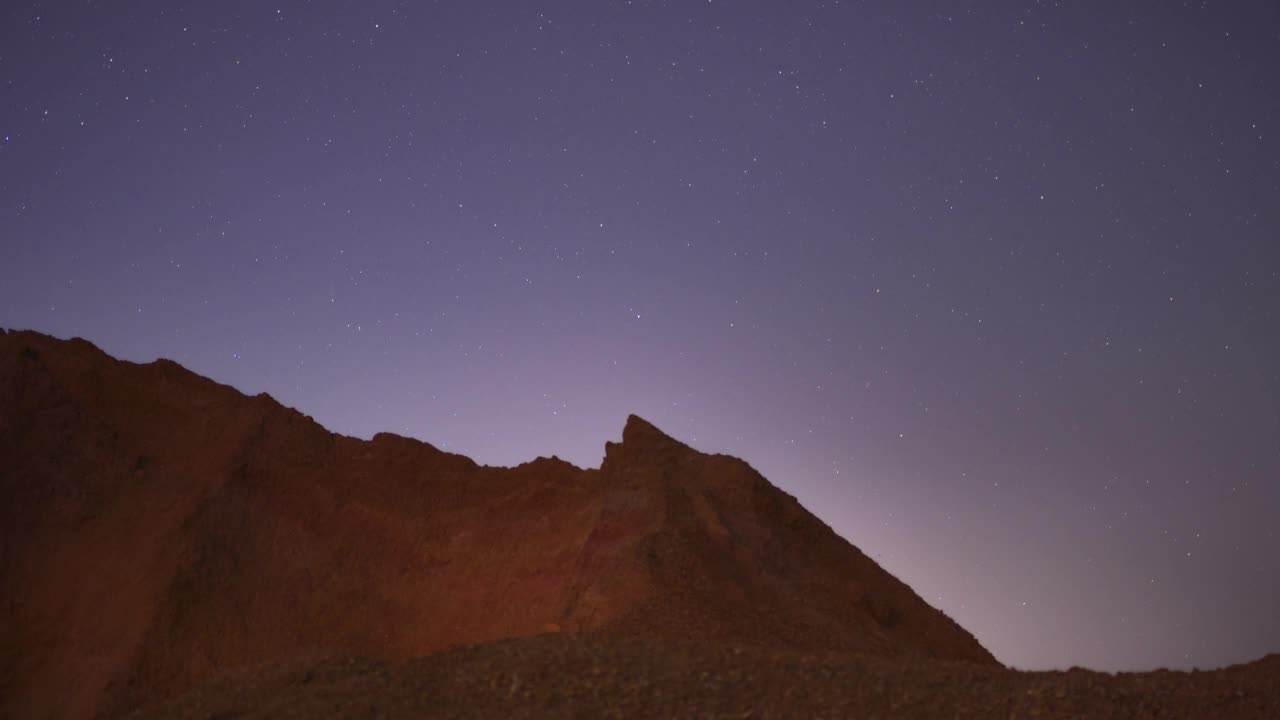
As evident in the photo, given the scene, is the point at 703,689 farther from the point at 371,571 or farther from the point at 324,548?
the point at 324,548

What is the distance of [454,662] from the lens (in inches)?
505

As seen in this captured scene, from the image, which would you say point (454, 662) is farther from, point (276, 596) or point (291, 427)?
point (291, 427)

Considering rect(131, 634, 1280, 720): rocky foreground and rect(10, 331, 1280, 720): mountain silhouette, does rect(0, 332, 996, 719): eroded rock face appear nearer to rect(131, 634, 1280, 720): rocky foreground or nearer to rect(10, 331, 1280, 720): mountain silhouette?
rect(10, 331, 1280, 720): mountain silhouette

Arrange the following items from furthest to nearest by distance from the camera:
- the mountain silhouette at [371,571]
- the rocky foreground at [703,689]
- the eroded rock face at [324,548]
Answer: the eroded rock face at [324,548] < the mountain silhouette at [371,571] < the rocky foreground at [703,689]

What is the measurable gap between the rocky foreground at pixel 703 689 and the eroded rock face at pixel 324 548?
12.2 ft

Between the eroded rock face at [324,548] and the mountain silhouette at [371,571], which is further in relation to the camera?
the eroded rock face at [324,548]

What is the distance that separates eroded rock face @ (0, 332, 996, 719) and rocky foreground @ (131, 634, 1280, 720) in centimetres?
372

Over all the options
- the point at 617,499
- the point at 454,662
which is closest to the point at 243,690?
the point at 454,662

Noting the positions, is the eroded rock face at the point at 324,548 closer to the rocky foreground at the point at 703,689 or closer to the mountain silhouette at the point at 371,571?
the mountain silhouette at the point at 371,571

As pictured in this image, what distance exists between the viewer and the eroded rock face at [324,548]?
17.3 metres

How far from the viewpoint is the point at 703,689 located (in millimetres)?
10883

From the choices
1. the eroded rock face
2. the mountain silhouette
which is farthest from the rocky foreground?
the eroded rock face

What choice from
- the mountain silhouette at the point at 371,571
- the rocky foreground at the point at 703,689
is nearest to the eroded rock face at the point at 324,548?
the mountain silhouette at the point at 371,571

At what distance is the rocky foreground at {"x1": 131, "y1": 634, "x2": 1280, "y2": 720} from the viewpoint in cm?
1053
